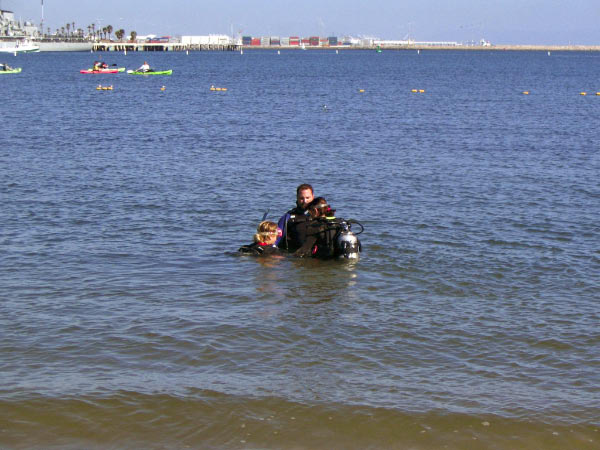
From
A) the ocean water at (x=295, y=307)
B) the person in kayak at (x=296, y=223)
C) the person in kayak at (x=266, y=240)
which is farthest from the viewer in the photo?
the person in kayak at (x=266, y=240)

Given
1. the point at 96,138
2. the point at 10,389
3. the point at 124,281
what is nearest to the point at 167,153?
the point at 96,138

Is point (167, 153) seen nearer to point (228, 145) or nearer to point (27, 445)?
point (228, 145)

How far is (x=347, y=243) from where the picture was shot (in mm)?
13656

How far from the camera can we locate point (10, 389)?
865 cm

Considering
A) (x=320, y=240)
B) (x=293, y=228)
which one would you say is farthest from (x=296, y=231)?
(x=320, y=240)

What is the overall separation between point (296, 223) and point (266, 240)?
0.68m

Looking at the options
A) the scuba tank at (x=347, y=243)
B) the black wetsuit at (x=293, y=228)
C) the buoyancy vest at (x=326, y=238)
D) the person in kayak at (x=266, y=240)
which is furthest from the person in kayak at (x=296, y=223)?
the scuba tank at (x=347, y=243)

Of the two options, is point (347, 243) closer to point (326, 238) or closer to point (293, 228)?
point (326, 238)

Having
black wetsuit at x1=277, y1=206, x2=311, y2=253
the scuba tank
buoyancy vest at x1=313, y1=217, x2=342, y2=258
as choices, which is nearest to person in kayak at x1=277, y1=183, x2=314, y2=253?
black wetsuit at x1=277, y1=206, x2=311, y2=253

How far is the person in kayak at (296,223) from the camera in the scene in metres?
13.5

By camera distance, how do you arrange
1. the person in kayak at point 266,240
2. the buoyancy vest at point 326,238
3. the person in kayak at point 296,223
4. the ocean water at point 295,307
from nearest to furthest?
the ocean water at point 295,307 < the person in kayak at point 296,223 < the buoyancy vest at point 326,238 < the person in kayak at point 266,240

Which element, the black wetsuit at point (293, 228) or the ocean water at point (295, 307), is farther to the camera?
the black wetsuit at point (293, 228)

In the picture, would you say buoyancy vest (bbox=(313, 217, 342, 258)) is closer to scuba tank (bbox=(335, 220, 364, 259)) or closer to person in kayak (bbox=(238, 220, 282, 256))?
scuba tank (bbox=(335, 220, 364, 259))

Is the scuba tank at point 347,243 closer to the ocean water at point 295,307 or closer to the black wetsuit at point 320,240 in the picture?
the black wetsuit at point 320,240
